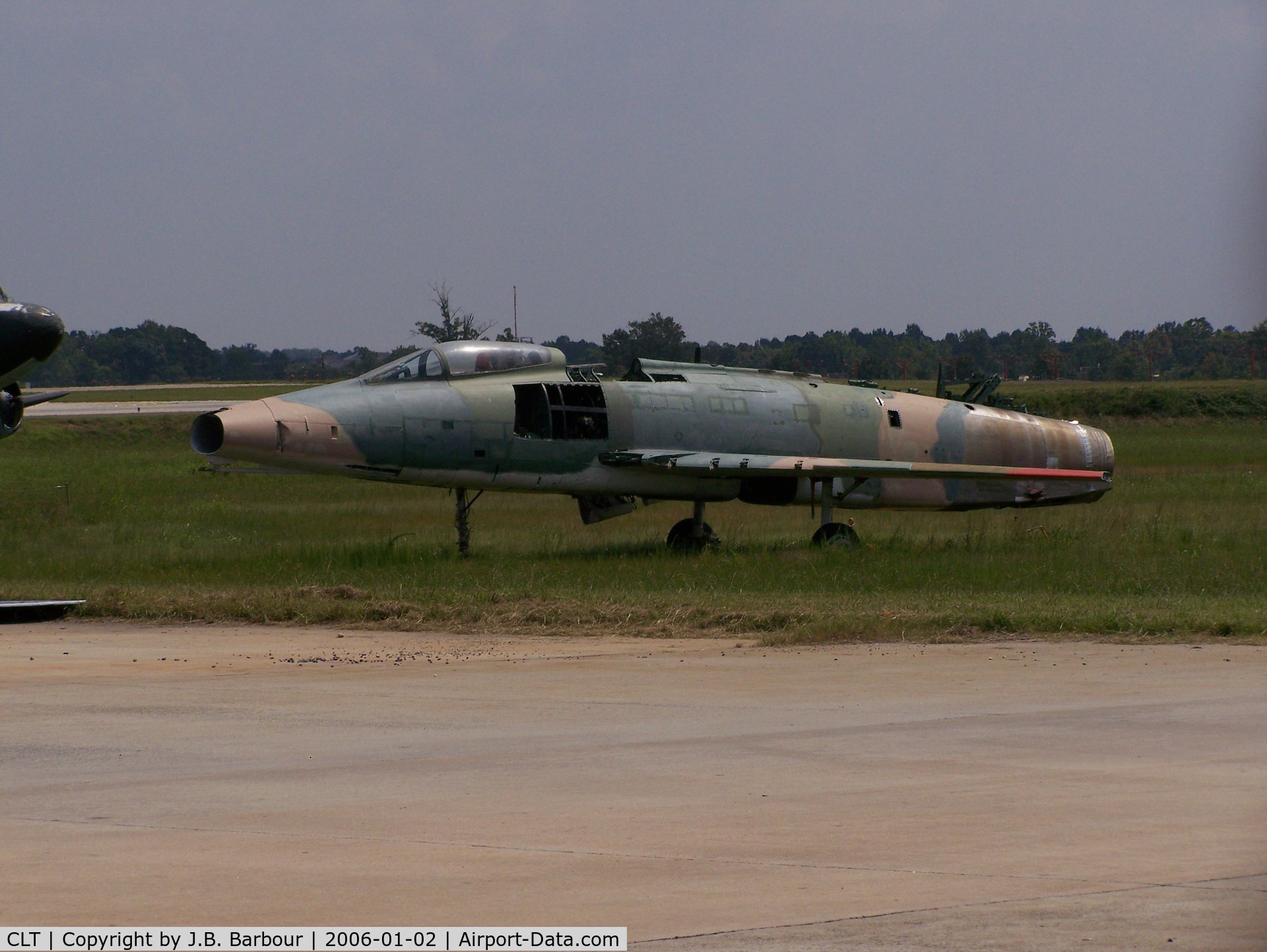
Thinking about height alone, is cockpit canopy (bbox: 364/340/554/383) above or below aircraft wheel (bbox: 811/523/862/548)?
above

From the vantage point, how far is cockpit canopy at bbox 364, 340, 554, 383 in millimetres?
21516

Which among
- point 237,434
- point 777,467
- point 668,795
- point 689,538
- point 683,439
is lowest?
point 668,795

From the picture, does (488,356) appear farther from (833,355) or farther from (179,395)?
(833,355)

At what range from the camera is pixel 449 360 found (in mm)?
21719

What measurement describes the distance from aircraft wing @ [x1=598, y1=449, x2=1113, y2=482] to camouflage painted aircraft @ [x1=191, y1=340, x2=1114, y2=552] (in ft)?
0.09

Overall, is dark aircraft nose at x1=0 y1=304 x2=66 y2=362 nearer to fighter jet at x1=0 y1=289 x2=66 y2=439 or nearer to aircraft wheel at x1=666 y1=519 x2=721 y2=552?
→ fighter jet at x1=0 y1=289 x2=66 y2=439

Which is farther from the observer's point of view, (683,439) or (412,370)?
(683,439)

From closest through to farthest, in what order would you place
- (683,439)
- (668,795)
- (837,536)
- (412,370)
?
(668,795) → (412,370) → (683,439) → (837,536)

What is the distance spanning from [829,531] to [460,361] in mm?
6079

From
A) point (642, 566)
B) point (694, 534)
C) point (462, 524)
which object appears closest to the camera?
point (642, 566)

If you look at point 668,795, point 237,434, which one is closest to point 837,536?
point 237,434

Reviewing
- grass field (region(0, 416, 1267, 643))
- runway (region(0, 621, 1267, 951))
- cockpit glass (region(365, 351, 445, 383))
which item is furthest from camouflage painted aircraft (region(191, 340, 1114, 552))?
runway (region(0, 621, 1267, 951))

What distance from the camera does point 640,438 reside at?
73.7ft

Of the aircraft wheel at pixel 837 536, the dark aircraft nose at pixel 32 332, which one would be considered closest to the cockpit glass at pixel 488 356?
the aircraft wheel at pixel 837 536
